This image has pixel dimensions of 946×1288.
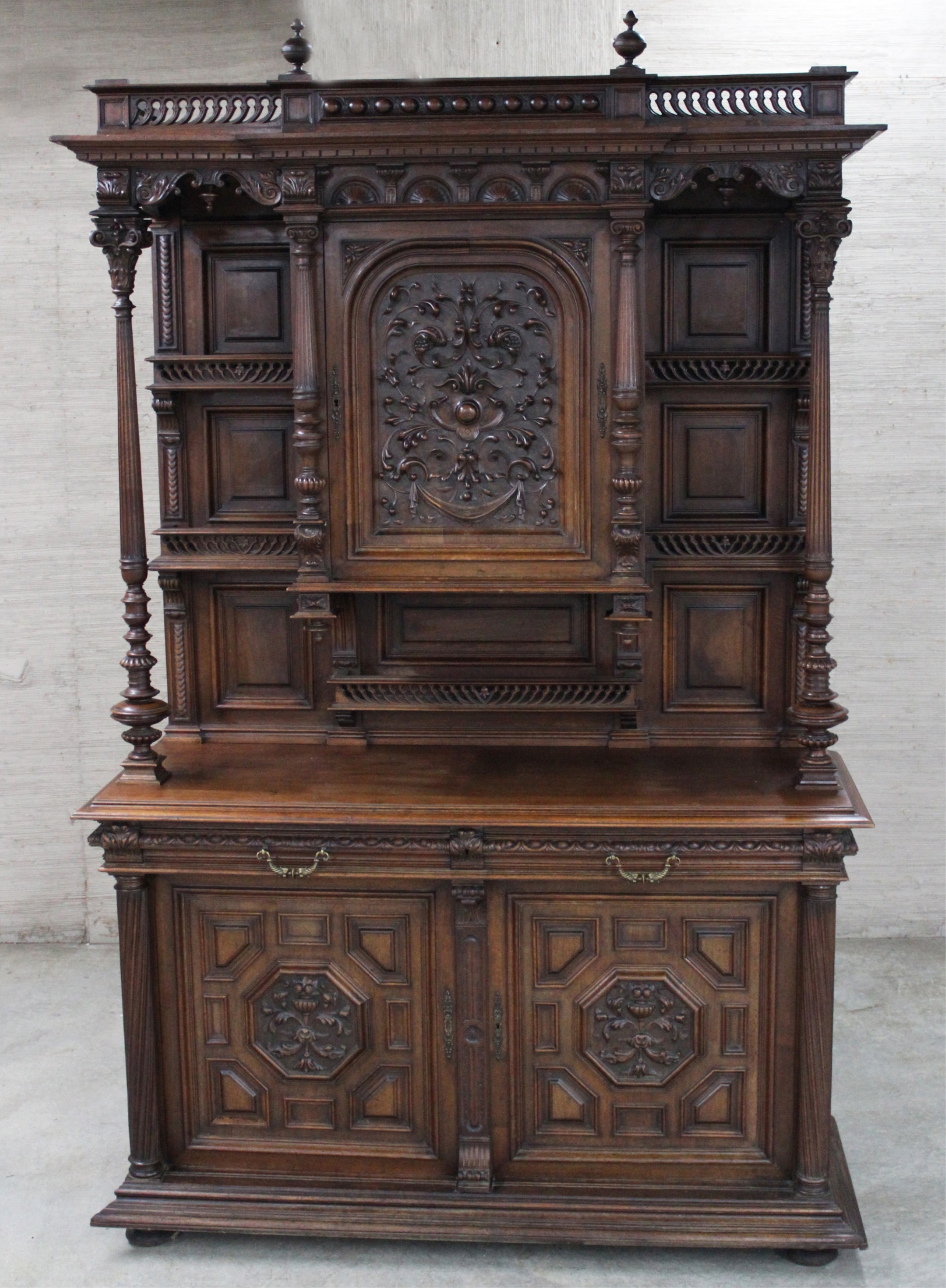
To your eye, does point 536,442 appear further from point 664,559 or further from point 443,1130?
point 443,1130

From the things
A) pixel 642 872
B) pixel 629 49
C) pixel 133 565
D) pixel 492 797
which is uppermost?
pixel 629 49

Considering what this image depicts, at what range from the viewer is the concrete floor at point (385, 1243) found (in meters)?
3.13

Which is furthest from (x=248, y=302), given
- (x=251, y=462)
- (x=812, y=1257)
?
(x=812, y=1257)

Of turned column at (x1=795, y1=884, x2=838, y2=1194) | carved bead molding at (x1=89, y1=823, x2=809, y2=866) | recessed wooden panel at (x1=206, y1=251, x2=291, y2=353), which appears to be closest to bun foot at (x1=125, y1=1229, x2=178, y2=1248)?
carved bead molding at (x1=89, y1=823, x2=809, y2=866)

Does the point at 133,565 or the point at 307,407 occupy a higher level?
the point at 307,407

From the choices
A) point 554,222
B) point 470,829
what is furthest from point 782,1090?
point 554,222

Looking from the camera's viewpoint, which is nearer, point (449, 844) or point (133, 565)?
point (449, 844)

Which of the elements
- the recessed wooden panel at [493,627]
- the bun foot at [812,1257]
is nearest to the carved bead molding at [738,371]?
the recessed wooden panel at [493,627]

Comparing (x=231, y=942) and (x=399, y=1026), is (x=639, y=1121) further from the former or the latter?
(x=231, y=942)

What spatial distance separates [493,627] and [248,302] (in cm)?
110

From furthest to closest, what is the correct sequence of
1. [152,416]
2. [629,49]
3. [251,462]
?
[152,416] < [251,462] < [629,49]

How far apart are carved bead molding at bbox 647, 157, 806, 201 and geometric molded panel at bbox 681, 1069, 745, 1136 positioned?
6.85 feet

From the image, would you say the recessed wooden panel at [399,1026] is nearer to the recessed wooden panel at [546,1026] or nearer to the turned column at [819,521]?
the recessed wooden panel at [546,1026]

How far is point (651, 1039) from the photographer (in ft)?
10.4
